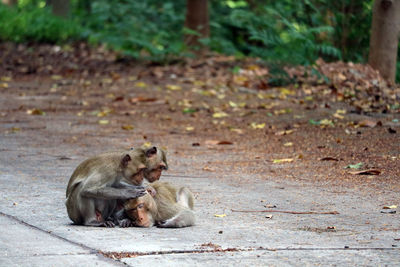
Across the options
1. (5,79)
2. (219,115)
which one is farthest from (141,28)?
(219,115)

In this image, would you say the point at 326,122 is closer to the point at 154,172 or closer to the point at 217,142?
the point at 217,142

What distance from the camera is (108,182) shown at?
225 inches

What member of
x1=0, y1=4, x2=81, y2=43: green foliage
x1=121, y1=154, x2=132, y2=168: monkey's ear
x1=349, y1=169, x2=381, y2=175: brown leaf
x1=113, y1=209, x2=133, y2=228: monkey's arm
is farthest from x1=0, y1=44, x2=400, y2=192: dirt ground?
x1=121, y1=154, x2=132, y2=168: monkey's ear

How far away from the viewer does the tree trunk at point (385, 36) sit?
44.0ft

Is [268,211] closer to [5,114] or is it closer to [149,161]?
[149,161]

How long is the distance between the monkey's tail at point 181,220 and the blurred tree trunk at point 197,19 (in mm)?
15360

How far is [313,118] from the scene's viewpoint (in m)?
12.2

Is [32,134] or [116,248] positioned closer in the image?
[116,248]

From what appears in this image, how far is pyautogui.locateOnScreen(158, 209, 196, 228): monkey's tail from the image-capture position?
5.80m

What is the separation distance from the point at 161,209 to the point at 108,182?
0.49 m

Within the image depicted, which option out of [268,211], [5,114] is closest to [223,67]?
[5,114]

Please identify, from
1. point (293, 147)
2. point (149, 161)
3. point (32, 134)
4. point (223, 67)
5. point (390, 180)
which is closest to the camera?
point (149, 161)

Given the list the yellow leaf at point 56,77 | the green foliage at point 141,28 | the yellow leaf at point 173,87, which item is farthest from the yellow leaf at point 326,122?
the yellow leaf at point 56,77

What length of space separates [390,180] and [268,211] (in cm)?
187
